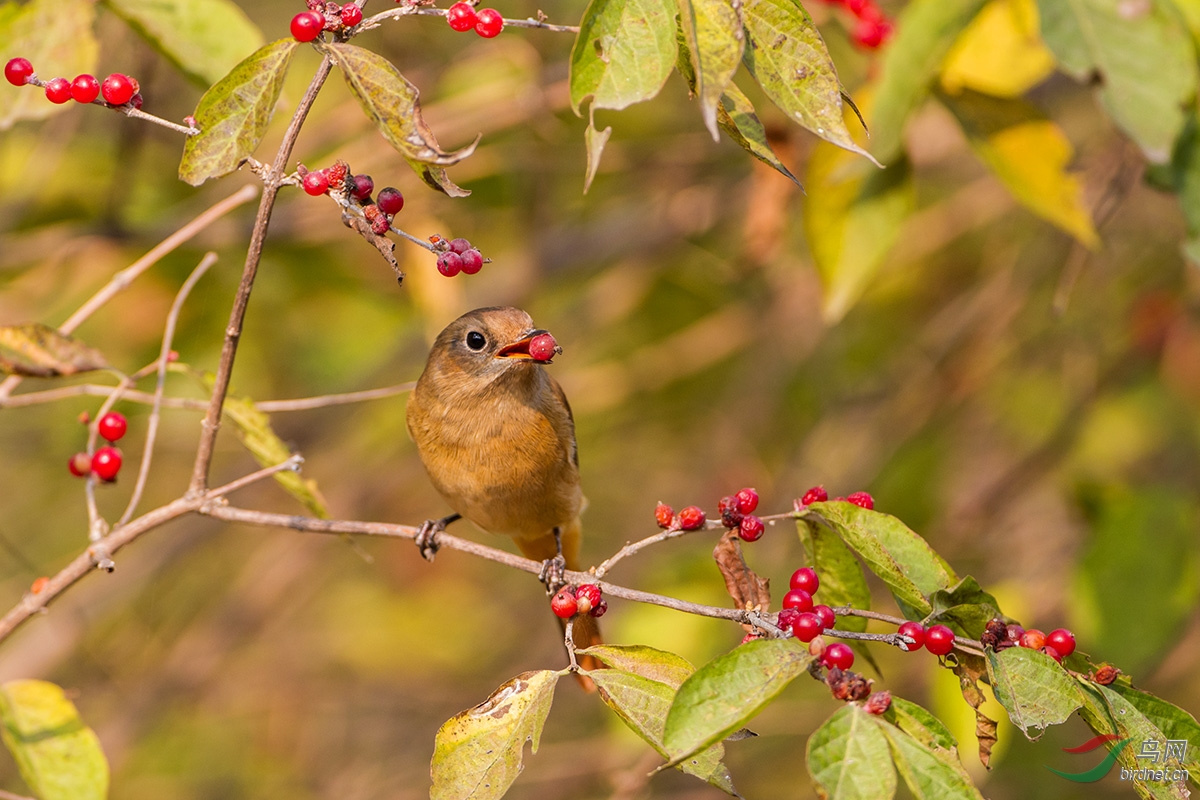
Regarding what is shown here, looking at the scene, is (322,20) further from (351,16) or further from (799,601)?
(799,601)

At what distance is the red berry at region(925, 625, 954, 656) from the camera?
6.85ft

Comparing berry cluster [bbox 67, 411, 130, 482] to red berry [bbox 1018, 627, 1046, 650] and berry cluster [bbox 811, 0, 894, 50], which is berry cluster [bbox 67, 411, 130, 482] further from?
berry cluster [bbox 811, 0, 894, 50]

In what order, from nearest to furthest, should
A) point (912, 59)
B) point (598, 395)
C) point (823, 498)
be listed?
point (823, 498) → point (912, 59) → point (598, 395)

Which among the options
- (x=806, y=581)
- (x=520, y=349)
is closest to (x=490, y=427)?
(x=520, y=349)

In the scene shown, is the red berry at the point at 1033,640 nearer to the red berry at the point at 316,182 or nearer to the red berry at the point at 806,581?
the red berry at the point at 806,581

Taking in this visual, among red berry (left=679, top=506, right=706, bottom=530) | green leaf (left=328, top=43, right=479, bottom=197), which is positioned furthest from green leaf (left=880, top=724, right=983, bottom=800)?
green leaf (left=328, top=43, right=479, bottom=197)

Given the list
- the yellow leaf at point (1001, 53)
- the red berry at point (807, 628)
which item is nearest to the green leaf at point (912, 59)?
the yellow leaf at point (1001, 53)

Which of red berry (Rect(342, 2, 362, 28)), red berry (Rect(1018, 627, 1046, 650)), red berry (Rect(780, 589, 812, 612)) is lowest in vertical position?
red berry (Rect(1018, 627, 1046, 650))

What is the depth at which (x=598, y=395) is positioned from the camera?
22.0 ft

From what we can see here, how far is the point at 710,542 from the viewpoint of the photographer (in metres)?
6.42

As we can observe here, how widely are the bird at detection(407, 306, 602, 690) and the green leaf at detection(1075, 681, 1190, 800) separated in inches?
76.2

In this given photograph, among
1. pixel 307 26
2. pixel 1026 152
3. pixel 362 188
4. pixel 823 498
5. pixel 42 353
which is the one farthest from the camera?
pixel 1026 152

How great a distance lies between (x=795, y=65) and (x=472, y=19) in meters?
0.64

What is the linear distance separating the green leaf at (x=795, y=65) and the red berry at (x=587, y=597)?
1.06 m
